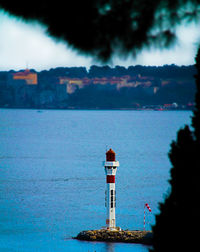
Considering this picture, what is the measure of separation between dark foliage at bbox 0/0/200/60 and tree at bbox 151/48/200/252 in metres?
1.11

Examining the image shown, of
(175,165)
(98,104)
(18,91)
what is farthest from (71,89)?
(175,165)

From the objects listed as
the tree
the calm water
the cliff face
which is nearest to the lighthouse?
the cliff face

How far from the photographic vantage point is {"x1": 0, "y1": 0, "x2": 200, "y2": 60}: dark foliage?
10.8ft

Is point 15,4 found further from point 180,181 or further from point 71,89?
point 71,89

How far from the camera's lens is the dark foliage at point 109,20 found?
10.8 feet

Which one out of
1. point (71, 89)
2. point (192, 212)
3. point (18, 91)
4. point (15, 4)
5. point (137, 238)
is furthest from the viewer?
point (18, 91)

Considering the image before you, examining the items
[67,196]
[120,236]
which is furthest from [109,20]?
[67,196]

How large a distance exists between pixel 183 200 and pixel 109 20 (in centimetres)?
168

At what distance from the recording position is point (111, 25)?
11.2ft

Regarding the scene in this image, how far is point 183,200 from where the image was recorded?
4.52 meters

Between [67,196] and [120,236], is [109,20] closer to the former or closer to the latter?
[120,236]

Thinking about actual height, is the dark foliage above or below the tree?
above

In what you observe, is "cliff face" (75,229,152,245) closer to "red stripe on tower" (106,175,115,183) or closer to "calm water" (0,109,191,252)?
"calm water" (0,109,191,252)

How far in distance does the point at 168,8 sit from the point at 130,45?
0.29 metres
